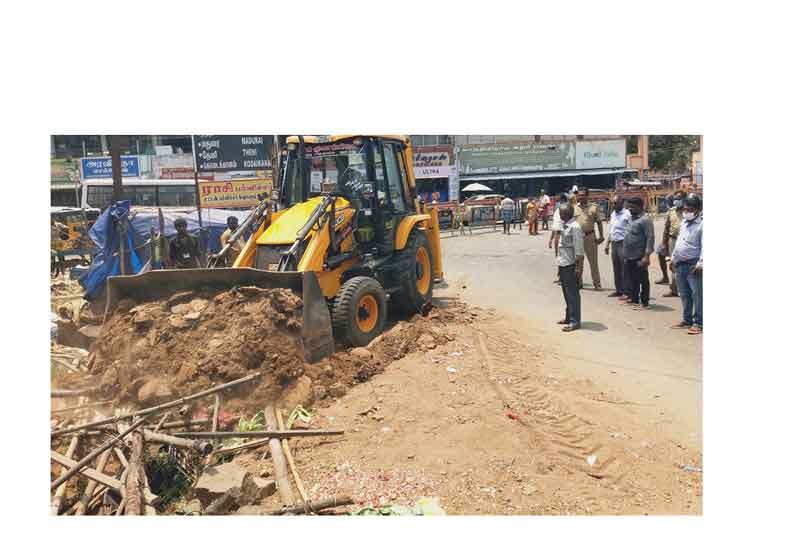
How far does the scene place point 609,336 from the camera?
7.66 meters

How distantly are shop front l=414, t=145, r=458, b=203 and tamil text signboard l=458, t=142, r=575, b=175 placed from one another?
456 mm

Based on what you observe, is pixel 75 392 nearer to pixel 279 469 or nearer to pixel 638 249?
pixel 279 469

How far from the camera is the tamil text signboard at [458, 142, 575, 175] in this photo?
13.7 meters

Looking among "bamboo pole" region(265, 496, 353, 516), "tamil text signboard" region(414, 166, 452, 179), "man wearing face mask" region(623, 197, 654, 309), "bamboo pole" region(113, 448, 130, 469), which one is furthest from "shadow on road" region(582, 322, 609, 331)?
"tamil text signboard" region(414, 166, 452, 179)

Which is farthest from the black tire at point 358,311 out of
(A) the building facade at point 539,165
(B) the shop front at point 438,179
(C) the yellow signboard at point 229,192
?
(B) the shop front at point 438,179

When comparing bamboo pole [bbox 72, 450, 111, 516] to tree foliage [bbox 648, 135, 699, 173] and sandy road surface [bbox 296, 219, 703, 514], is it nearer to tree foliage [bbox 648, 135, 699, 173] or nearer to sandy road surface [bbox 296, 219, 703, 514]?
sandy road surface [bbox 296, 219, 703, 514]

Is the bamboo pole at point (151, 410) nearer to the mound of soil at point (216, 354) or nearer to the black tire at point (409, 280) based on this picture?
the mound of soil at point (216, 354)

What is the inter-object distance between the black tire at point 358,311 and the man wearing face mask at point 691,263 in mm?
3535

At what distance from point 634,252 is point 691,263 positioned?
126cm

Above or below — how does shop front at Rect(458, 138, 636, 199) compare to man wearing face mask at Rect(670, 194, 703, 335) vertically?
above

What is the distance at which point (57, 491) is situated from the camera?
14.9ft

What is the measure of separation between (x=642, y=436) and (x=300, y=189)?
502 cm

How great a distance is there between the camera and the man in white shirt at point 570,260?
7785 millimetres

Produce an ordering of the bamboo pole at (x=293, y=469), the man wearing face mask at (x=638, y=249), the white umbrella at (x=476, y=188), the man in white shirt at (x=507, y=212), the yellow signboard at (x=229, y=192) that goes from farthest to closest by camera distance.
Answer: the man in white shirt at (x=507, y=212) < the white umbrella at (x=476, y=188) < the yellow signboard at (x=229, y=192) < the man wearing face mask at (x=638, y=249) < the bamboo pole at (x=293, y=469)
